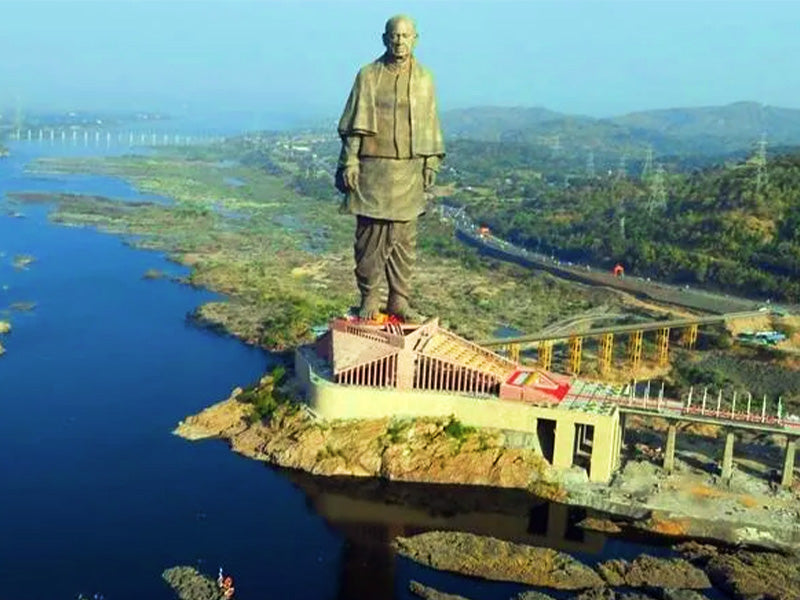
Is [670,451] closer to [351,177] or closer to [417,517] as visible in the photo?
[417,517]

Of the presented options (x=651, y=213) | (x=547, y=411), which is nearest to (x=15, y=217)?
(x=651, y=213)

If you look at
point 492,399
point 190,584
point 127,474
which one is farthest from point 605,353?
point 190,584

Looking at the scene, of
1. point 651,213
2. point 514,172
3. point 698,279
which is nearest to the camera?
point 698,279

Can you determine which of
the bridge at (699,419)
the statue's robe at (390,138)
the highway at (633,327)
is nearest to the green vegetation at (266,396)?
the statue's robe at (390,138)

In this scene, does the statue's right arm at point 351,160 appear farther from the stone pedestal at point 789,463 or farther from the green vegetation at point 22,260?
the green vegetation at point 22,260

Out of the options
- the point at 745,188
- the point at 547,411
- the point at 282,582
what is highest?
the point at 745,188

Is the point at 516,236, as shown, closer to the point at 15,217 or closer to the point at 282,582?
the point at 15,217
